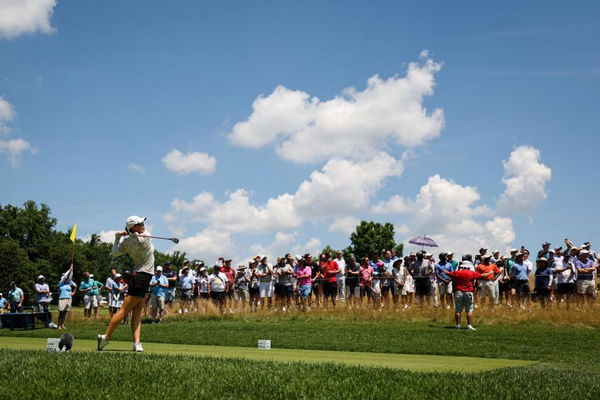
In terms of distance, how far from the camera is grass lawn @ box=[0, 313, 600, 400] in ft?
23.7

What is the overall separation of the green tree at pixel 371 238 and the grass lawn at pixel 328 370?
7719 centimetres

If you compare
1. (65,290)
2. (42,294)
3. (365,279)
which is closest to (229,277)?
(365,279)

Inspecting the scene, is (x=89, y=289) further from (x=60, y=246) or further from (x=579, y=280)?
(x=60, y=246)

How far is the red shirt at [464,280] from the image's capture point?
19.6 metres

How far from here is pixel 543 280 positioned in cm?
2270

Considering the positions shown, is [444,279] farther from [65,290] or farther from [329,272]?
[65,290]

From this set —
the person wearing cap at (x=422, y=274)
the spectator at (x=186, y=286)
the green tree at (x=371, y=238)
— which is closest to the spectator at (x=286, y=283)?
the spectator at (x=186, y=286)

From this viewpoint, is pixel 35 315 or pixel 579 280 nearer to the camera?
pixel 579 280

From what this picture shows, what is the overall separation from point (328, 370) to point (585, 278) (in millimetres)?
16355

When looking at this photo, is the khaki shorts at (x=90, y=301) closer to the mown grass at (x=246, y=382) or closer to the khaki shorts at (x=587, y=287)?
the khaki shorts at (x=587, y=287)

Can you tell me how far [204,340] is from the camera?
54.2ft

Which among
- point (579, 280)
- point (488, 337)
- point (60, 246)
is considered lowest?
point (488, 337)

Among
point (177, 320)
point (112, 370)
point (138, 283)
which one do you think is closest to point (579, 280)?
point (177, 320)

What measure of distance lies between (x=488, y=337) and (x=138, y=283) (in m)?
10.2
